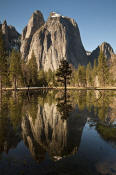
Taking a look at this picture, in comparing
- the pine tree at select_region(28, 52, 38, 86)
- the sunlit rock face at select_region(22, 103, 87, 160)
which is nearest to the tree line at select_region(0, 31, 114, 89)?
the pine tree at select_region(28, 52, 38, 86)

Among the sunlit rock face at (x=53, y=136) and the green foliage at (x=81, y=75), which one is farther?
the green foliage at (x=81, y=75)

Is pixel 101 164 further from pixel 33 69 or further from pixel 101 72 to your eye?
pixel 33 69

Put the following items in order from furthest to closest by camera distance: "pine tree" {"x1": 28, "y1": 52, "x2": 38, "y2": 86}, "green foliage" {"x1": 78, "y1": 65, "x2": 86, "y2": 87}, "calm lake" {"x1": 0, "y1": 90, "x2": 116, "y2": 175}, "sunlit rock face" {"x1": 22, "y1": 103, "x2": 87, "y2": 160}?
"green foliage" {"x1": 78, "y1": 65, "x2": 86, "y2": 87} < "pine tree" {"x1": 28, "y1": 52, "x2": 38, "y2": 86} < "sunlit rock face" {"x1": 22, "y1": 103, "x2": 87, "y2": 160} < "calm lake" {"x1": 0, "y1": 90, "x2": 116, "y2": 175}

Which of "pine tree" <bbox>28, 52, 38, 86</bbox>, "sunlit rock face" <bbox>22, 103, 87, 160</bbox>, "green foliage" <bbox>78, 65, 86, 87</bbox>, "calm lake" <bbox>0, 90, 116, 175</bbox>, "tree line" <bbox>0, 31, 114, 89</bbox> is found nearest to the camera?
"calm lake" <bbox>0, 90, 116, 175</bbox>

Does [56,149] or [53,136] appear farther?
[53,136]

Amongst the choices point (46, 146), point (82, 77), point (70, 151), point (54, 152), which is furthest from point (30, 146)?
point (82, 77)

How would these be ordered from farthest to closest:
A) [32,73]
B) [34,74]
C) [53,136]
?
Answer: 1. [34,74]
2. [32,73]
3. [53,136]

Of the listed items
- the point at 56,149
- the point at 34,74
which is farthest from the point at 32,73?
the point at 56,149

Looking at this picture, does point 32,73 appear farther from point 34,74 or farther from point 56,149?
point 56,149

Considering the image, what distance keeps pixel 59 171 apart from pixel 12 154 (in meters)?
2.54

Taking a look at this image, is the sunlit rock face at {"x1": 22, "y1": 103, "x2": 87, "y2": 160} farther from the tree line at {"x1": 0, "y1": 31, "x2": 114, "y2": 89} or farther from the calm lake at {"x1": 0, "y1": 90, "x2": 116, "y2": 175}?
the tree line at {"x1": 0, "y1": 31, "x2": 114, "y2": 89}

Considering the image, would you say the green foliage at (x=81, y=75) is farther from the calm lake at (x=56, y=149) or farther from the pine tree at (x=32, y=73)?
the calm lake at (x=56, y=149)

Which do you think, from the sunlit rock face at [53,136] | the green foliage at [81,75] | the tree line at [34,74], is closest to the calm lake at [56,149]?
the sunlit rock face at [53,136]

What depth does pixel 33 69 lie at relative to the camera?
284 ft
